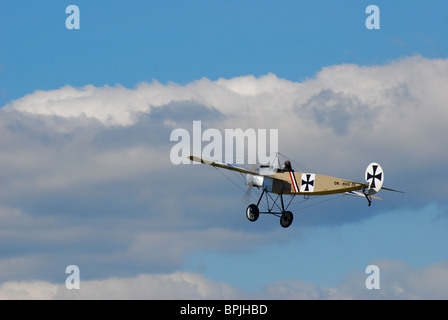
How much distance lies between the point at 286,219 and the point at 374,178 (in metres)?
7.86

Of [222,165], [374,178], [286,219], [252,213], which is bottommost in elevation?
[286,219]

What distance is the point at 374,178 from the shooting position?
46.5 metres

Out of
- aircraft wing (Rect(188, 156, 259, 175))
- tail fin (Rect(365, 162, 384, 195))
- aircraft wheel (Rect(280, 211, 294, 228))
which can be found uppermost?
aircraft wing (Rect(188, 156, 259, 175))

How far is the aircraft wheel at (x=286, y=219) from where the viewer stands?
5109 cm

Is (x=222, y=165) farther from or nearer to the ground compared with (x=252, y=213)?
farther from the ground

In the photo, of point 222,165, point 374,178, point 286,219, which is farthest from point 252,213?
point 374,178

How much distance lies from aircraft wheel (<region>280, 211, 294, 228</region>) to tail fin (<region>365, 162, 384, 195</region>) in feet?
22.3

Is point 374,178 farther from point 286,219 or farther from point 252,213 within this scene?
point 252,213

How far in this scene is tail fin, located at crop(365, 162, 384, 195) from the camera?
1829 inches

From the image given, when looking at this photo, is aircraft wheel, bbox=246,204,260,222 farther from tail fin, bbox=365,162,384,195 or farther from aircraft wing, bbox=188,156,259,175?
→ tail fin, bbox=365,162,384,195

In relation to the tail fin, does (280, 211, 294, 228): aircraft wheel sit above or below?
below
